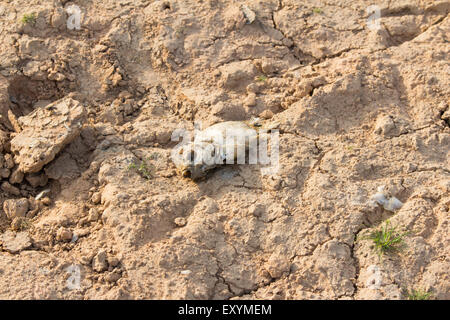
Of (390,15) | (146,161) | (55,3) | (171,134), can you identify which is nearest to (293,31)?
(390,15)

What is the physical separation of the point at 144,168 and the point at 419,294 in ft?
5.87

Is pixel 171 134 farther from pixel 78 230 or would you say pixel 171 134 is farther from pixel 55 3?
pixel 55 3

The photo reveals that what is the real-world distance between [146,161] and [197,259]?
0.81 m

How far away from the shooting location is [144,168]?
367 cm

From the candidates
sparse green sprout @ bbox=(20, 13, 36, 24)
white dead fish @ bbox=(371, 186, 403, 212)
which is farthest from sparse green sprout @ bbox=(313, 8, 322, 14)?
sparse green sprout @ bbox=(20, 13, 36, 24)

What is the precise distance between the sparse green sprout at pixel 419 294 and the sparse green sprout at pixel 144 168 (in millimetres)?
1674

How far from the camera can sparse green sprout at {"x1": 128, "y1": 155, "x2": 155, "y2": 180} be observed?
3.63 m

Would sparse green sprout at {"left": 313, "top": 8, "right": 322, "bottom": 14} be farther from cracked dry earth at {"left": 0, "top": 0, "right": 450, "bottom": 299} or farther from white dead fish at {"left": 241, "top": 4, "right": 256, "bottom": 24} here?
white dead fish at {"left": 241, "top": 4, "right": 256, "bottom": 24}

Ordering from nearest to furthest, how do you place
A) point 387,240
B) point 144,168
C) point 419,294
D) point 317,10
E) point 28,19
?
point 419,294 → point 387,240 → point 144,168 → point 28,19 → point 317,10

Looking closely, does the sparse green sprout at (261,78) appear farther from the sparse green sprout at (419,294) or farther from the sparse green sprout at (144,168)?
the sparse green sprout at (419,294)

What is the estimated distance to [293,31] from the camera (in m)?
4.39

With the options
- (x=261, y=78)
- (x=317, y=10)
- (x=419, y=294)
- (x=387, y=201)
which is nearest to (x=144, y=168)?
(x=261, y=78)

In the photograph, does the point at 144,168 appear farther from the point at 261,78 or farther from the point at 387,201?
the point at 387,201
